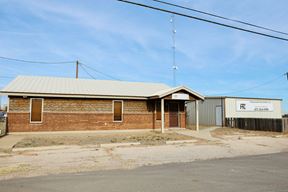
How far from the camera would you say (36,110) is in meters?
16.6

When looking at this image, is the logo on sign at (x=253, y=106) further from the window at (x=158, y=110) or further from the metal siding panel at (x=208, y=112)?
the window at (x=158, y=110)

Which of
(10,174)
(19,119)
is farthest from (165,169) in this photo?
(19,119)

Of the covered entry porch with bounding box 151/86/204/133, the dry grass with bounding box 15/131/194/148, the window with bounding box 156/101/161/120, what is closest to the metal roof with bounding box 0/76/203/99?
the covered entry porch with bounding box 151/86/204/133

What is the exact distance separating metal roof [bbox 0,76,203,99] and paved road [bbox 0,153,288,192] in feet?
36.5

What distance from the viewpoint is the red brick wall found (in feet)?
53.2

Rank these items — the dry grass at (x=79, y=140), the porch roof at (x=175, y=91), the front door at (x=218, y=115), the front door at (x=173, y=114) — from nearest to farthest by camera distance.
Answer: the dry grass at (x=79, y=140), the porch roof at (x=175, y=91), the front door at (x=173, y=114), the front door at (x=218, y=115)

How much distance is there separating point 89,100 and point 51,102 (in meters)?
2.71

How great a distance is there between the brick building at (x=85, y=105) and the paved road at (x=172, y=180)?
1111 cm

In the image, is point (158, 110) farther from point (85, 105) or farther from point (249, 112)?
point (249, 112)

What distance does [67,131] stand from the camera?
17.3 meters

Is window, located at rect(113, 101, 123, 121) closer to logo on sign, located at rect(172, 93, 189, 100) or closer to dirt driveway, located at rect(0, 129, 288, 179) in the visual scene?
logo on sign, located at rect(172, 93, 189, 100)

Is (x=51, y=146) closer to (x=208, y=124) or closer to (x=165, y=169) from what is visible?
(x=165, y=169)

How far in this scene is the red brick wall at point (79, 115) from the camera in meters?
16.2

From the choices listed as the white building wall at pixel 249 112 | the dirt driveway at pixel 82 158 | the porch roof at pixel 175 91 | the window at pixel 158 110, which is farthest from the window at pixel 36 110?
the white building wall at pixel 249 112
